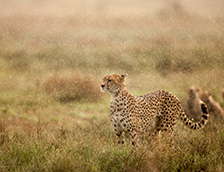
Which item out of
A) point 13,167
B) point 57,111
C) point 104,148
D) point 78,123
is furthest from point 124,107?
point 57,111

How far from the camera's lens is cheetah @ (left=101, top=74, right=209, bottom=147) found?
4.68 metres

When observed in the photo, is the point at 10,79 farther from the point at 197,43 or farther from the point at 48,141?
the point at 197,43

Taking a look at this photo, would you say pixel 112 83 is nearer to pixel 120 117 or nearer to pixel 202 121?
pixel 120 117

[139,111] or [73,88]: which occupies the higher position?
[139,111]

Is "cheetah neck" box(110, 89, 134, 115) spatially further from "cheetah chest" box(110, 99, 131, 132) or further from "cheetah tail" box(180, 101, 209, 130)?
"cheetah tail" box(180, 101, 209, 130)

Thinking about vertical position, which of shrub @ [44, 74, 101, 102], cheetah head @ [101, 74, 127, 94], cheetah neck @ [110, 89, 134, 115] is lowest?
shrub @ [44, 74, 101, 102]

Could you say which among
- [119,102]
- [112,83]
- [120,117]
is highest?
[112,83]

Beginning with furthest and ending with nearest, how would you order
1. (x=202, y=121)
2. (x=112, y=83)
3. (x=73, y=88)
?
(x=73, y=88) < (x=202, y=121) < (x=112, y=83)

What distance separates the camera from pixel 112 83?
15.3 feet

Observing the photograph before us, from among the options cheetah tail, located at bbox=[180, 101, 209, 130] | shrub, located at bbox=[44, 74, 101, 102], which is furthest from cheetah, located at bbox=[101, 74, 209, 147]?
shrub, located at bbox=[44, 74, 101, 102]

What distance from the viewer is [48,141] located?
4.25 metres

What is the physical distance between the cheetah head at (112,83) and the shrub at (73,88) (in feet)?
12.5

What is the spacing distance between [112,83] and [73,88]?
425 centimetres

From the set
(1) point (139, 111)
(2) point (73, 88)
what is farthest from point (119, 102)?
(2) point (73, 88)
